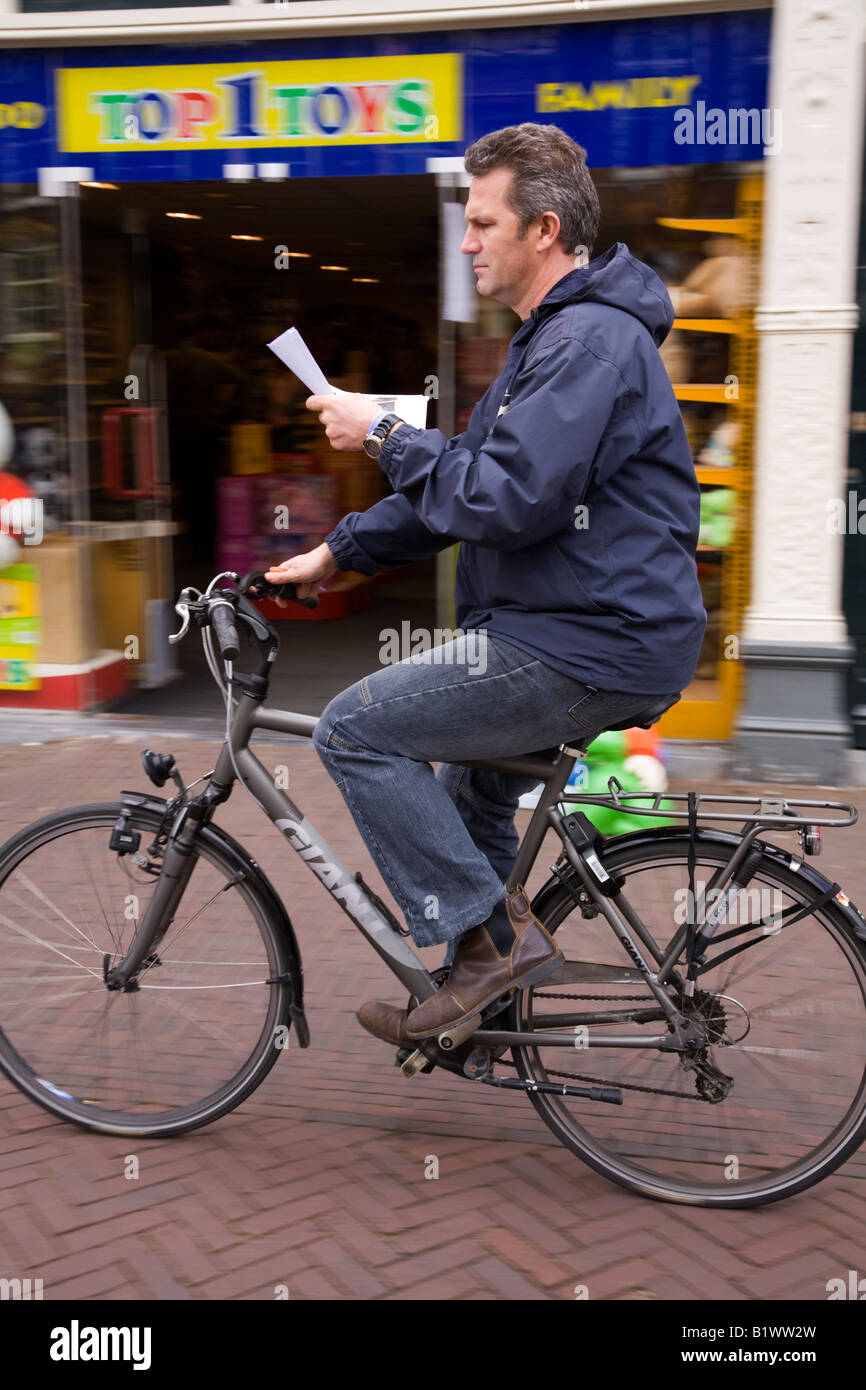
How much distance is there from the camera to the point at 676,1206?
2.94 metres

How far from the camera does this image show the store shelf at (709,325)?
20.7ft

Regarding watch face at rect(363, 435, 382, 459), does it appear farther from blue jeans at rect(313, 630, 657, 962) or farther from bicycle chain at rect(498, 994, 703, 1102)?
bicycle chain at rect(498, 994, 703, 1102)

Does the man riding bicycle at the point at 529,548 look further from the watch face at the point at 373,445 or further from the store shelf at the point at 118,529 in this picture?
the store shelf at the point at 118,529

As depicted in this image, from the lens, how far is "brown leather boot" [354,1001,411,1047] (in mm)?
2912

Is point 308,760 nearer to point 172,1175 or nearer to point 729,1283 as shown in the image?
point 172,1175

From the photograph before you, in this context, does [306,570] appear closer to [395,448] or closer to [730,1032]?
[395,448]

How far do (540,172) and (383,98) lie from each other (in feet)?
13.7

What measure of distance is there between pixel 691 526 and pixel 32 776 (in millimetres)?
4297

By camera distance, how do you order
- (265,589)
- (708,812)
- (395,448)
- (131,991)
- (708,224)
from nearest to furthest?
(395,448) < (708,812) < (265,589) < (131,991) < (708,224)

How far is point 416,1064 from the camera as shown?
291 centimetres

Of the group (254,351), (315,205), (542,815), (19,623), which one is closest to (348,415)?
(542,815)

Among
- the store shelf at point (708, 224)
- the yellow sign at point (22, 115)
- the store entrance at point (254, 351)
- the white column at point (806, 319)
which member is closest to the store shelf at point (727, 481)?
the store shelf at point (708, 224)

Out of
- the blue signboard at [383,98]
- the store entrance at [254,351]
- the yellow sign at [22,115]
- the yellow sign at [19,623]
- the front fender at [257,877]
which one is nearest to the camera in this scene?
the front fender at [257,877]

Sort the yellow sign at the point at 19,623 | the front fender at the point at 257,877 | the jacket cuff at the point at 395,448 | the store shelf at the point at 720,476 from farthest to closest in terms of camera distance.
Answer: the yellow sign at the point at 19,623
the store shelf at the point at 720,476
the front fender at the point at 257,877
the jacket cuff at the point at 395,448
